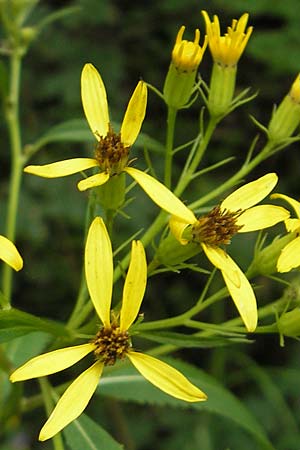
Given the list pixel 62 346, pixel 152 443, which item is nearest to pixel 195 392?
pixel 62 346

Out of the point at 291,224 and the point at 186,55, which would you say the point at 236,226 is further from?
the point at 186,55

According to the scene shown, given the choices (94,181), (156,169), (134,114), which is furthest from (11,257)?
(156,169)

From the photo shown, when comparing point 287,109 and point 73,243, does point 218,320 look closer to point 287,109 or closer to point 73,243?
point 73,243

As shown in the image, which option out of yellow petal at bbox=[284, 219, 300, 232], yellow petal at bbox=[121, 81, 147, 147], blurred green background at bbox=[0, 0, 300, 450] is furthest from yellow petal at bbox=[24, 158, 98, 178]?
blurred green background at bbox=[0, 0, 300, 450]

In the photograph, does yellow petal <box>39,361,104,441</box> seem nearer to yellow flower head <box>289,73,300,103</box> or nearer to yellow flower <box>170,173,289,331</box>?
yellow flower <box>170,173,289,331</box>

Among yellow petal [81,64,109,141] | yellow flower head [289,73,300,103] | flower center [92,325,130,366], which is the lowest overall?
flower center [92,325,130,366]

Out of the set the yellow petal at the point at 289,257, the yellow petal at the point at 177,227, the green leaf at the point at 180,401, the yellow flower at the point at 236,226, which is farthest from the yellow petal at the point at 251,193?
the green leaf at the point at 180,401

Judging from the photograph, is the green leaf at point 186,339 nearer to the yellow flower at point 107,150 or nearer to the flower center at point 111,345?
the flower center at point 111,345
